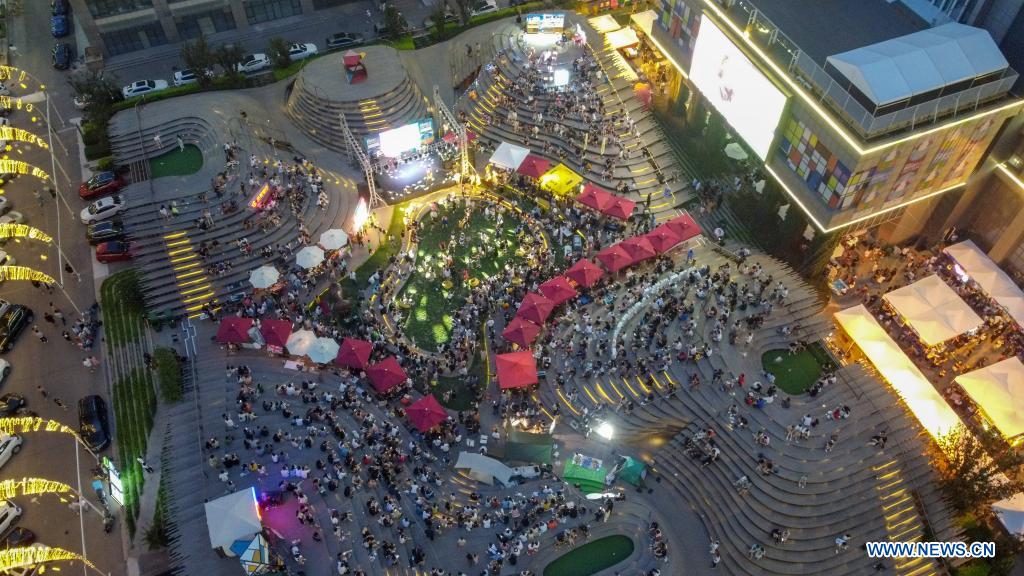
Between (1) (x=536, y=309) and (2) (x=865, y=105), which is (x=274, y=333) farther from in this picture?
(2) (x=865, y=105)

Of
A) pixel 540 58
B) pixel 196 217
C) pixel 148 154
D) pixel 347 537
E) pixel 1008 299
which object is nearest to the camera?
pixel 347 537

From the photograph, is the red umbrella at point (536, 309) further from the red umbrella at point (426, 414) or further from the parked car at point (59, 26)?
the parked car at point (59, 26)

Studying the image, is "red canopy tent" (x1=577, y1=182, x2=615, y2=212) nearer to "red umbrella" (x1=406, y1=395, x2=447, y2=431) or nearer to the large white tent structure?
the large white tent structure

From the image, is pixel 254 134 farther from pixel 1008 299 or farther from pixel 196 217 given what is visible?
pixel 1008 299

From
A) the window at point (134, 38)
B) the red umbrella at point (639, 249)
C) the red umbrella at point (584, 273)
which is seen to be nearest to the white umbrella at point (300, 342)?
the red umbrella at point (584, 273)

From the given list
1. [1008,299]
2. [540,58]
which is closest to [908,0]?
[1008,299]

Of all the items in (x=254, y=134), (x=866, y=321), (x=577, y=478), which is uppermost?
(x=254, y=134)

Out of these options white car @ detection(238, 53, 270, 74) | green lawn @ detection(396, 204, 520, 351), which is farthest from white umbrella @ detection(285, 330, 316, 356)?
white car @ detection(238, 53, 270, 74)
